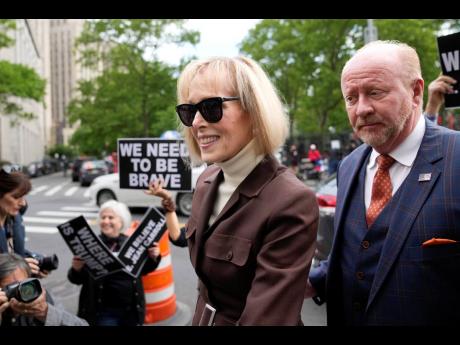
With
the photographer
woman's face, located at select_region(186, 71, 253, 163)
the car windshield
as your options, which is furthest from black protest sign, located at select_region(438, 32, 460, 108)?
the car windshield

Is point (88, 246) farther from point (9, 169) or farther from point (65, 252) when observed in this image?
point (65, 252)

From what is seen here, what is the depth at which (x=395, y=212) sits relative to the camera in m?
1.68

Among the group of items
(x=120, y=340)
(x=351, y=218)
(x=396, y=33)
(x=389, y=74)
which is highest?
(x=396, y=33)

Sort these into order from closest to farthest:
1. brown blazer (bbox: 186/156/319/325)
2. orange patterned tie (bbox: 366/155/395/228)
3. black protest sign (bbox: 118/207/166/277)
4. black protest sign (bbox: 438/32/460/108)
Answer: brown blazer (bbox: 186/156/319/325) < orange patterned tie (bbox: 366/155/395/228) < black protest sign (bbox: 438/32/460/108) < black protest sign (bbox: 118/207/166/277)

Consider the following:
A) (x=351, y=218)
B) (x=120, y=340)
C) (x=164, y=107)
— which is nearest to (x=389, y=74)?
(x=351, y=218)

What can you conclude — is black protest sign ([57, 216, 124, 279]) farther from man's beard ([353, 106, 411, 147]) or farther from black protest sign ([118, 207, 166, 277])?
man's beard ([353, 106, 411, 147])

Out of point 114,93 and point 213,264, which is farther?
point 114,93

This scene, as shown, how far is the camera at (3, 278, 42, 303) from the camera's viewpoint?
2.22m

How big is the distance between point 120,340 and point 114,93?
3123cm

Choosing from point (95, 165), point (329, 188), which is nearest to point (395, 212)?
point (329, 188)

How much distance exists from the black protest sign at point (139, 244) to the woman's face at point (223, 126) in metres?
2.24

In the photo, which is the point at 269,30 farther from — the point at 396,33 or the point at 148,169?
the point at 148,169

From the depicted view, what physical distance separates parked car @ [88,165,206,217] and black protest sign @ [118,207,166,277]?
7903 millimetres

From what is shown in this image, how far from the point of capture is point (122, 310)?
11.9 feet
